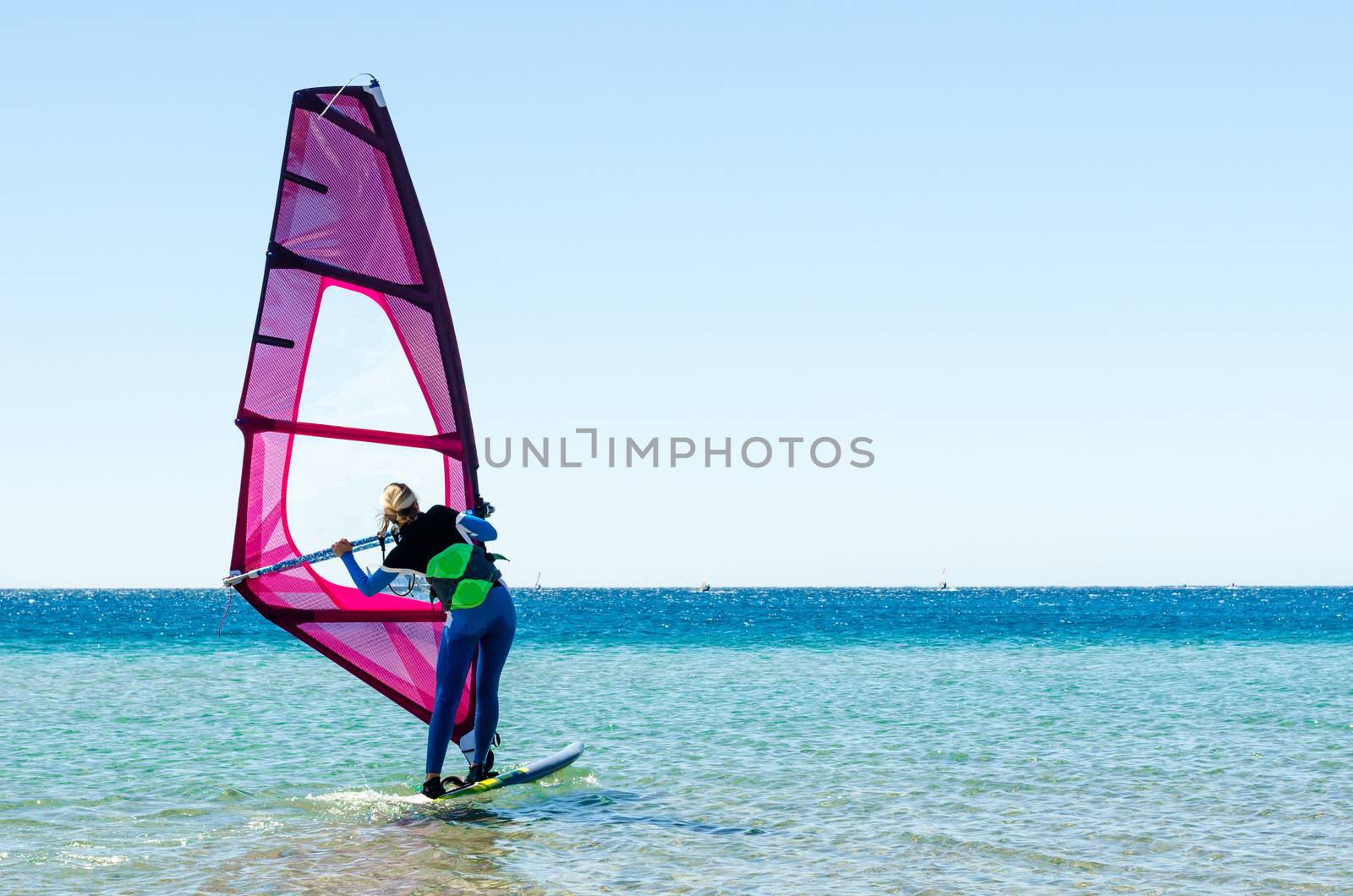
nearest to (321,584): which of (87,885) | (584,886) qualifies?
(87,885)

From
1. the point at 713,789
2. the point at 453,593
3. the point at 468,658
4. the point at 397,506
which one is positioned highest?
the point at 397,506

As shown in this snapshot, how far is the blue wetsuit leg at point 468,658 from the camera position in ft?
26.0

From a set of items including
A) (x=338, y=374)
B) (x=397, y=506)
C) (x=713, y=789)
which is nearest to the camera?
(x=397, y=506)

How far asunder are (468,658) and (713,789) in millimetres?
2531

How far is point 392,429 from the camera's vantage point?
796 centimetres

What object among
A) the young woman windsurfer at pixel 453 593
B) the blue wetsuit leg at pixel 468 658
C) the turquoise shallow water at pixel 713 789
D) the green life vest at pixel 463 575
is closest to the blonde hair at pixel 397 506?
the young woman windsurfer at pixel 453 593

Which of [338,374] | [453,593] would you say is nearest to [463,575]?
[453,593]

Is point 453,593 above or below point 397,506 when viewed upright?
below

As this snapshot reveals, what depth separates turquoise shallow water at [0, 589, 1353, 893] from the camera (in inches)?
270

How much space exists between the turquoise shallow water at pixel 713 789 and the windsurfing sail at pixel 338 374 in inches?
65.3

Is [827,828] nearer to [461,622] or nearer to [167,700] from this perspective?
[461,622]

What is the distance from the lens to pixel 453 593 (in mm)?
7797

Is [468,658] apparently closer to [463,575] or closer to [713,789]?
[463,575]

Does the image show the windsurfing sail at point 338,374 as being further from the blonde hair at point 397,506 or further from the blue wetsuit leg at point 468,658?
the blue wetsuit leg at point 468,658
